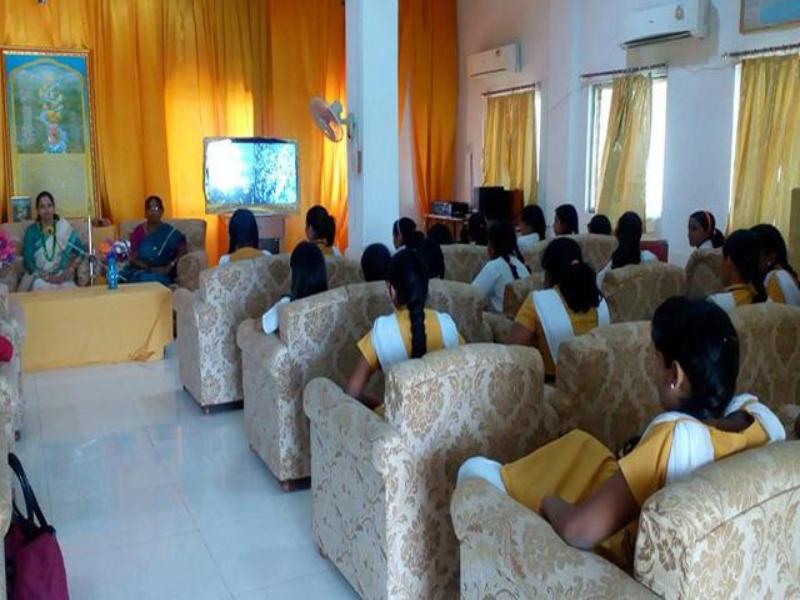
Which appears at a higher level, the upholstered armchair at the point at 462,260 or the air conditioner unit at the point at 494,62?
the air conditioner unit at the point at 494,62

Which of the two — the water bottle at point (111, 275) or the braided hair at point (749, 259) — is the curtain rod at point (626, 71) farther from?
the water bottle at point (111, 275)

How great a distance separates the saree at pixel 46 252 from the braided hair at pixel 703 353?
5374 mm

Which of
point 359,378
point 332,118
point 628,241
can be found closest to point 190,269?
point 332,118

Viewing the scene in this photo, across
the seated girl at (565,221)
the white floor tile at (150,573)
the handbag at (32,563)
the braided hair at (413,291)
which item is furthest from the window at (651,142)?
the handbag at (32,563)

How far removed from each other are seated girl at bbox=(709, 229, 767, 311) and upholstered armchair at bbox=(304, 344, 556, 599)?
1385 millimetres

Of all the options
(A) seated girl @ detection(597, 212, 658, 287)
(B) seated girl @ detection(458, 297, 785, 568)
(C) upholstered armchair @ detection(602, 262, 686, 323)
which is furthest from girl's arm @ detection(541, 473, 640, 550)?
(A) seated girl @ detection(597, 212, 658, 287)

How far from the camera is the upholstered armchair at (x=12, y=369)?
3207 millimetres

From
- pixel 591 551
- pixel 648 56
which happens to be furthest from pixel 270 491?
pixel 648 56

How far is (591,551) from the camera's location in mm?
1555

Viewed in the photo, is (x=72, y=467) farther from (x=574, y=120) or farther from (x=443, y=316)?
(x=574, y=120)

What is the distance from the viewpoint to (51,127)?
7430 millimetres

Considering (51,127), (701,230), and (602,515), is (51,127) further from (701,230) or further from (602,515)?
(602,515)

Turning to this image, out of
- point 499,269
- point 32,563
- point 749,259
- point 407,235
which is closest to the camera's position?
point 32,563

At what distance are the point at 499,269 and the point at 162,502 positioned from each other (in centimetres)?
207
